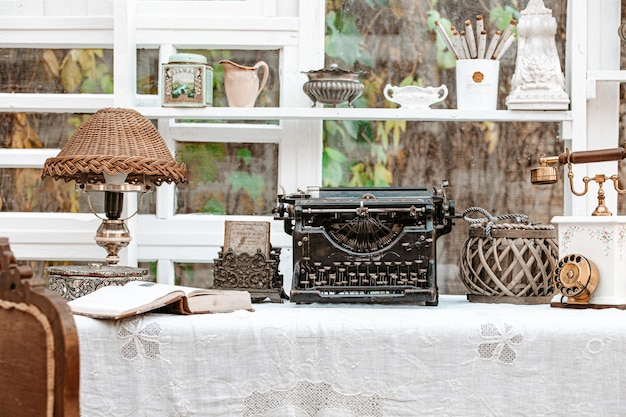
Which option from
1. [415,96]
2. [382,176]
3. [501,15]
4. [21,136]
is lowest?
[382,176]

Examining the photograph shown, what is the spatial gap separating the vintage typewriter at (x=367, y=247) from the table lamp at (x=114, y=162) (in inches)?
18.0

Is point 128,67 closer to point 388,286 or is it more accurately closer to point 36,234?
point 36,234

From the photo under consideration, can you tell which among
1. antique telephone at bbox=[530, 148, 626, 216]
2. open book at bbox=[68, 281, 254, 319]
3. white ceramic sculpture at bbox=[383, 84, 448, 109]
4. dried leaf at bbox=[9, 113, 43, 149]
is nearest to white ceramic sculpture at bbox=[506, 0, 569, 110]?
white ceramic sculpture at bbox=[383, 84, 448, 109]

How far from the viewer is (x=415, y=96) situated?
317 cm

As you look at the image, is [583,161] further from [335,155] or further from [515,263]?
[335,155]

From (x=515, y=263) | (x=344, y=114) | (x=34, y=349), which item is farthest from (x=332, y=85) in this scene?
(x=34, y=349)

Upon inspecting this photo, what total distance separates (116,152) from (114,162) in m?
0.04

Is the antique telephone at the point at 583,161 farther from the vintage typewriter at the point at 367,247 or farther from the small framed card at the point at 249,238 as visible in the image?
the small framed card at the point at 249,238

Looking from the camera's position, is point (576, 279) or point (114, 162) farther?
point (114, 162)

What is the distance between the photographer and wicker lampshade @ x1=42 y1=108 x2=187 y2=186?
2.79 m

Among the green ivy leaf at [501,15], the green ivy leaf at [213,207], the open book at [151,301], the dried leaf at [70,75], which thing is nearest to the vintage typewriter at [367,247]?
the open book at [151,301]

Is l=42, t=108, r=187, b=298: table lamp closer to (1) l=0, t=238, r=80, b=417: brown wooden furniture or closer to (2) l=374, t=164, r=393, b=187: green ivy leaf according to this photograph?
(2) l=374, t=164, r=393, b=187: green ivy leaf

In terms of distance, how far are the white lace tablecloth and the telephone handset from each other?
19 cm

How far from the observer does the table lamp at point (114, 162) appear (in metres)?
2.79
